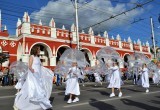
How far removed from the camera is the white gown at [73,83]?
35.8ft

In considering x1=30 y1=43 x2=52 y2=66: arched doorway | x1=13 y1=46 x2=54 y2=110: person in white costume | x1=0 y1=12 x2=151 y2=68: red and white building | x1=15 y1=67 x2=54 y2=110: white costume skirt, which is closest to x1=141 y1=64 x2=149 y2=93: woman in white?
x1=13 y1=46 x2=54 y2=110: person in white costume

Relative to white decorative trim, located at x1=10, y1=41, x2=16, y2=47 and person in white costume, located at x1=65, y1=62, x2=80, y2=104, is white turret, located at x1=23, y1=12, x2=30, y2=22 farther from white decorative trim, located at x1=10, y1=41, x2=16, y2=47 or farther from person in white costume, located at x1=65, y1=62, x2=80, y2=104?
person in white costume, located at x1=65, y1=62, x2=80, y2=104

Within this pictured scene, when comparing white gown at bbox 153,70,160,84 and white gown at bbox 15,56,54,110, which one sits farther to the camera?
white gown at bbox 153,70,160,84

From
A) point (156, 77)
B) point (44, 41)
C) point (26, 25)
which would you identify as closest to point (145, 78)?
point (156, 77)

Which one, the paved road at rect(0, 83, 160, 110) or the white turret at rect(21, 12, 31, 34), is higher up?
the white turret at rect(21, 12, 31, 34)

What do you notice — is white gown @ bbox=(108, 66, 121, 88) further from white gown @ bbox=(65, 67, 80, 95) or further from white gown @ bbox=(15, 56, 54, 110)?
white gown @ bbox=(15, 56, 54, 110)

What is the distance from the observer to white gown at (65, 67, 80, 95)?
10.9 metres

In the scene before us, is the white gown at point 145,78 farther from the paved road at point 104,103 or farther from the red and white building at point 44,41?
the red and white building at point 44,41

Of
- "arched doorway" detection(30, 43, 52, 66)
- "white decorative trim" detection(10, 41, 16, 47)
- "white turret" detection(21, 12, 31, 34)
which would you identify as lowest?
"arched doorway" detection(30, 43, 52, 66)

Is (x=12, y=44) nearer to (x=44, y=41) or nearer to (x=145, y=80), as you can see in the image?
(x=44, y=41)

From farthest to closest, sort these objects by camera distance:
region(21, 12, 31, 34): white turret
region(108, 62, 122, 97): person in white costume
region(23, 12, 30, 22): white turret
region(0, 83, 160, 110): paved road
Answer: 1. region(23, 12, 30, 22): white turret
2. region(21, 12, 31, 34): white turret
3. region(108, 62, 122, 97): person in white costume
4. region(0, 83, 160, 110): paved road

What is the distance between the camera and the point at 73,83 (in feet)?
36.4

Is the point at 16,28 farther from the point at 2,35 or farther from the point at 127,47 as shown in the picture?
the point at 127,47

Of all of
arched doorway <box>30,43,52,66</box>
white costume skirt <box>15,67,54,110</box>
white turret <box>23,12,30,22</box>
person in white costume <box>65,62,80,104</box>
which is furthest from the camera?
arched doorway <box>30,43,52,66</box>
